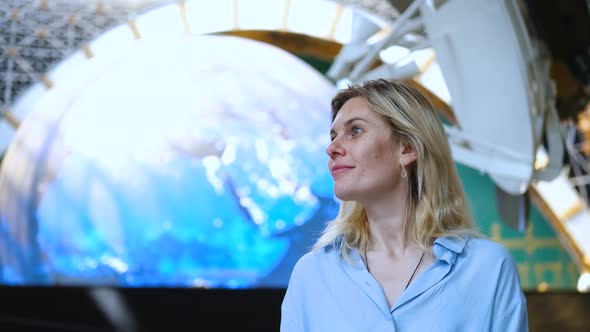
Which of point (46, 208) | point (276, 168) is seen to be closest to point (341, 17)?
point (276, 168)

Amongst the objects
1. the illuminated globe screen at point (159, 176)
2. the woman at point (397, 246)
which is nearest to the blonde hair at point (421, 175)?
the woman at point (397, 246)

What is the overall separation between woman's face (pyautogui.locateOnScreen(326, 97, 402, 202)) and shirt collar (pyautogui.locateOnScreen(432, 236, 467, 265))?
108 millimetres

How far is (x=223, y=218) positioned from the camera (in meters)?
2.85

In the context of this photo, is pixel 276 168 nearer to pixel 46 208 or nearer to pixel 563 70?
pixel 46 208

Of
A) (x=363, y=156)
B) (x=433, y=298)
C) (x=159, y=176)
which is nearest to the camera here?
(x=433, y=298)

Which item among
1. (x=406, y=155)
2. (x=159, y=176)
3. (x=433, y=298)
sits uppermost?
(x=406, y=155)

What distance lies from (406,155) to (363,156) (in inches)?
3.0

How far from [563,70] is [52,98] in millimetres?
2646

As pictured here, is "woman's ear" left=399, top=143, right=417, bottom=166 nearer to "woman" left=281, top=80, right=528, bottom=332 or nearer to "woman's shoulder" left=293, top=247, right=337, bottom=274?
"woman" left=281, top=80, right=528, bottom=332

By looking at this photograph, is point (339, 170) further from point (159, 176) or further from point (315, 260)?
point (159, 176)

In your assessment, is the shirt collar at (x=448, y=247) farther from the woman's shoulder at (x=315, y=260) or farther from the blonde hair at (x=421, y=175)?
the woman's shoulder at (x=315, y=260)

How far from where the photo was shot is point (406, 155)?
0.89 m

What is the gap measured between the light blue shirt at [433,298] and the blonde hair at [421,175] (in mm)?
47

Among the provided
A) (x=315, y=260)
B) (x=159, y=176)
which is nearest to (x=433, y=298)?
(x=315, y=260)
